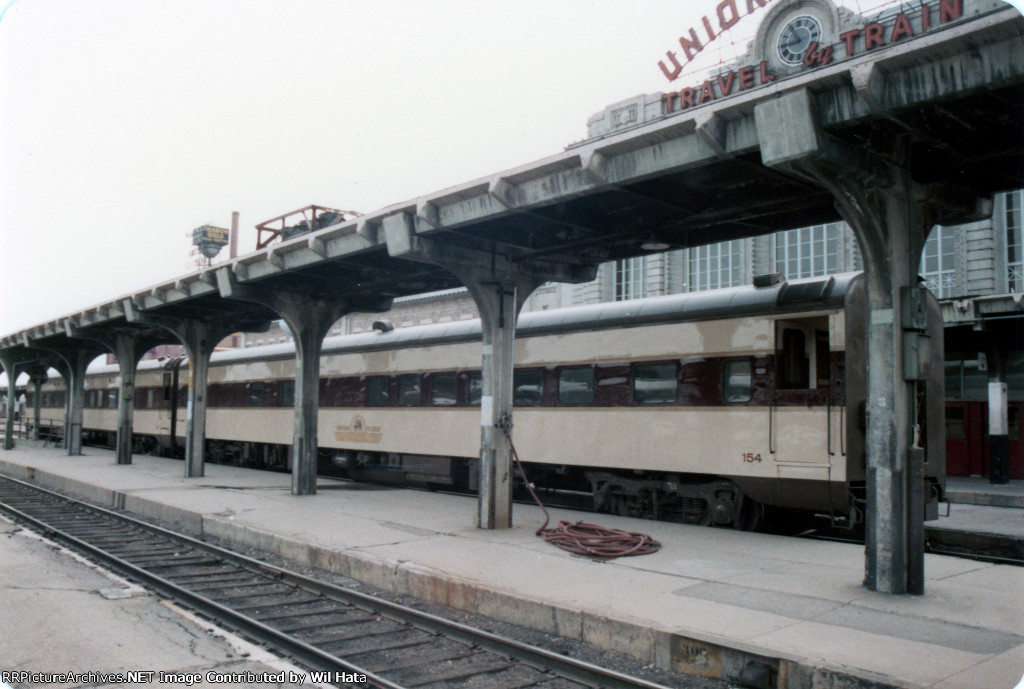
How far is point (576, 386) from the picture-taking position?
13.1 meters

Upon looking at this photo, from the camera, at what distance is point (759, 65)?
2086 centimetres

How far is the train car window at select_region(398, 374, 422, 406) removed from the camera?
16453mm

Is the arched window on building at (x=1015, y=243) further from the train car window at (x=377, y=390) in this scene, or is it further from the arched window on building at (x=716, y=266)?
the train car window at (x=377, y=390)

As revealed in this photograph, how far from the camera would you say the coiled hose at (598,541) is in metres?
9.00

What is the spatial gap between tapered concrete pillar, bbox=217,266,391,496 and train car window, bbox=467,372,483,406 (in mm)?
3078

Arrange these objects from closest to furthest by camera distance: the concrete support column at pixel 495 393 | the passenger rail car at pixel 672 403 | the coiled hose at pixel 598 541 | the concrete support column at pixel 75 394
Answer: the coiled hose at pixel 598 541, the passenger rail car at pixel 672 403, the concrete support column at pixel 495 393, the concrete support column at pixel 75 394

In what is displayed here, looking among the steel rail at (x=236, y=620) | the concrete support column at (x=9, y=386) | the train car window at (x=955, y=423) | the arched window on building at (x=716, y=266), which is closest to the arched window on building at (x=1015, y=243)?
the train car window at (x=955, y=423)


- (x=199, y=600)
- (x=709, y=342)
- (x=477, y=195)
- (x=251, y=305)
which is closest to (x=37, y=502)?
(x=251, y=305)

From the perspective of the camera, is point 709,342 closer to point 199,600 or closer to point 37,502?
point 199,600

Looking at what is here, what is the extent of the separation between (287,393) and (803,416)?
1451cm

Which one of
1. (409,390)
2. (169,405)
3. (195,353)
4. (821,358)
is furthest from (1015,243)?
(169,405)

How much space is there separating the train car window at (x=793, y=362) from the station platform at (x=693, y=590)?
212 cm

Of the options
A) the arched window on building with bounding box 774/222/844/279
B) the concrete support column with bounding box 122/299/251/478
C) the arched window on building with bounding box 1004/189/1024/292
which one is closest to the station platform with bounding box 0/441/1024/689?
the concrete support column with bounding box 122/299/251/478

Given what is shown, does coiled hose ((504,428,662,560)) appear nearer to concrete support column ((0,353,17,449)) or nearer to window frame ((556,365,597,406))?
window frame ((556,365,597,406))
